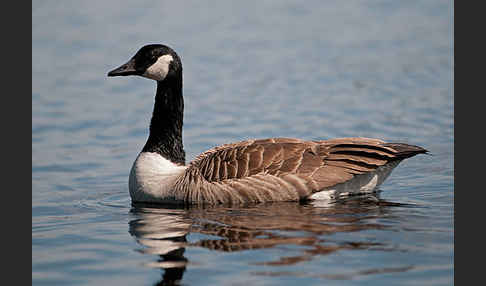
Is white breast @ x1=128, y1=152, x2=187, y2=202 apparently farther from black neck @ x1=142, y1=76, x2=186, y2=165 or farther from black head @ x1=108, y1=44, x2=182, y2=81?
black head @ x1=108, y1=44, x2=182, y2=81

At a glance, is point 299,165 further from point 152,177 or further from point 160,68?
point 160,68

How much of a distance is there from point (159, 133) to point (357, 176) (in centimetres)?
287

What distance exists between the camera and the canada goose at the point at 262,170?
10211mm

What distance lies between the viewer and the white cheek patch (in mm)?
10875

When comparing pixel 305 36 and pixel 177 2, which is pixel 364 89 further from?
pixel 177 2

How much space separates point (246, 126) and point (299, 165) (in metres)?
5.78

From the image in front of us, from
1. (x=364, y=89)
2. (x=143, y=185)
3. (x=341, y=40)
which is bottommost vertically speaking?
(x=143, y=185)

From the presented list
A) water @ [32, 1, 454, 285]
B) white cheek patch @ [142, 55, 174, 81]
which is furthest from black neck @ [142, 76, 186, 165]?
water @ [32, 1, 454, 285]

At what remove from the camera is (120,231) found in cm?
934

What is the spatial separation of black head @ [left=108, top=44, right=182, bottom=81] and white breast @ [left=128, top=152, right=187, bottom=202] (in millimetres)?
1151

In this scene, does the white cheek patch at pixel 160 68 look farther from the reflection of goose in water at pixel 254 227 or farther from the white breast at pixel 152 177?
the reflection of goose in water at pixel 254 227

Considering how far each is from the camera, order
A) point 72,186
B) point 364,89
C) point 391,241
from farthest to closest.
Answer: point 364,89
point 72,186
point 391,241

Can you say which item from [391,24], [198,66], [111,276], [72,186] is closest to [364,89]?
[198,66]

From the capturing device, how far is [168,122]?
11.1 metres
